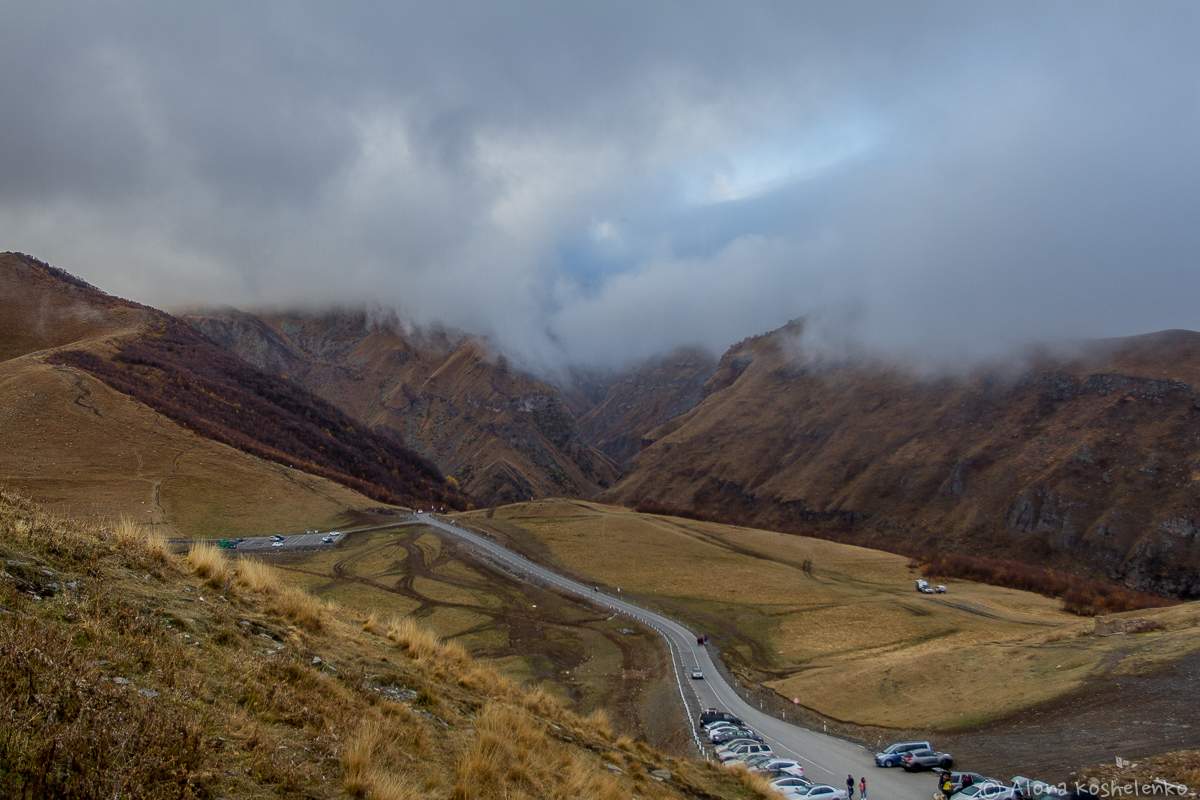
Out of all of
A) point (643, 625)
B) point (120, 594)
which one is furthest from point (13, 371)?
point (120, 594)

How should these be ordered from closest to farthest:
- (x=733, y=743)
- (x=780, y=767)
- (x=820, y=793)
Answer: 1. (x=820, y=793)
2. (x=780, y=767)
3. (x=733, y=743)

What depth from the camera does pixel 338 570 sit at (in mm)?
71812

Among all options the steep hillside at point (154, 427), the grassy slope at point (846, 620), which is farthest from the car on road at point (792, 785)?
the steep hillside at point (154, 427)

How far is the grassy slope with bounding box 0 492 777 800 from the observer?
562cm

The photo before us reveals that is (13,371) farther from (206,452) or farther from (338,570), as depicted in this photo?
(338,570)

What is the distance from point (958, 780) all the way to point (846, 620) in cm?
3784

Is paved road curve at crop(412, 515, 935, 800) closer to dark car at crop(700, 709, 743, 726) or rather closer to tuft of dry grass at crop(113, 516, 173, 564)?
dark car at crop(700, 709, 743, 726)

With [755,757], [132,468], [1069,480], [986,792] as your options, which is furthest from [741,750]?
[1069,480]

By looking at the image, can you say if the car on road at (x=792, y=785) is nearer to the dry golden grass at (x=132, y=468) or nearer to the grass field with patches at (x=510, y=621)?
the grass field with patches at (x=510, y=621)

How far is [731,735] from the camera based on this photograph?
36.3 m

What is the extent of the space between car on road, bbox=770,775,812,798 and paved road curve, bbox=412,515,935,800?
3.17 metres

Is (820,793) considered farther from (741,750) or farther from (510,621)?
(510,621)

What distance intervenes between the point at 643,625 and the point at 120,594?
57304 millimetres

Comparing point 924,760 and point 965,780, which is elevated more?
point 965,780
